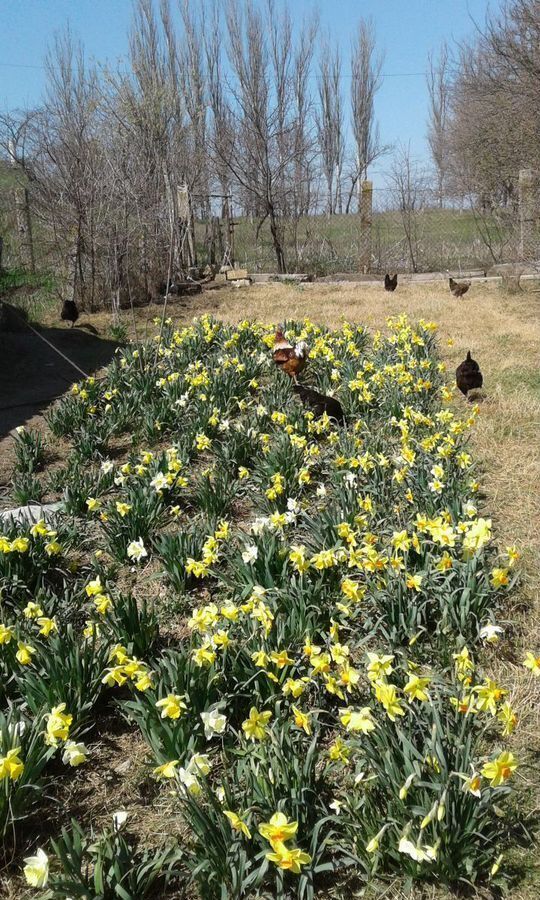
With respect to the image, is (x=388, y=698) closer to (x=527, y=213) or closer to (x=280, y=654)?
(x=280, y=654)

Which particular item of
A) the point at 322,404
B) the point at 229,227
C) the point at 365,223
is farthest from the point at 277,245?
the point at 322,404

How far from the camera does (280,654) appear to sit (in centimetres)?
224

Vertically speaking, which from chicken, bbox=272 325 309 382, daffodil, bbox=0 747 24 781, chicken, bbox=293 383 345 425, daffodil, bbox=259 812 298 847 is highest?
chicken, bbox=272 325 309 382

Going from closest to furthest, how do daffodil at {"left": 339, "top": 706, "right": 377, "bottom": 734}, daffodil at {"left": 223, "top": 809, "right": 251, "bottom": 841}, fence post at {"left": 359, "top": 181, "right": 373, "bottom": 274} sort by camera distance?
daffodil at {"left": 223, "top": 809, "right": 251, "bottom": 841} < daffodil at {"left": 339, "top": 706, "right": 377, "bottom": 734} < fence post at {"left": 359, "top": 181, "right": 373, "bottom": 274}

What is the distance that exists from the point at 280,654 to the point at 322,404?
285cm

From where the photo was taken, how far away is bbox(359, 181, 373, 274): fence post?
14.2 meters

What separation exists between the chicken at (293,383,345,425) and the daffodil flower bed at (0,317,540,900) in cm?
11

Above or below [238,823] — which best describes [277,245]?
above

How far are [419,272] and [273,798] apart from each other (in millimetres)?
14205

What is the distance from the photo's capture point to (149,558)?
355 centimetres

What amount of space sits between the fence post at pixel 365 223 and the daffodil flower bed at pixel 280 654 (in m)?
10.4

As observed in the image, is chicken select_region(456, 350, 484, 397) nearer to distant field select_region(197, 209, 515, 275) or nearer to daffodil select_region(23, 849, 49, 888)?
daffodil select_region(23, 849, 49, 888)

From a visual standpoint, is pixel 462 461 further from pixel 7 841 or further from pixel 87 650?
pixel 7 841

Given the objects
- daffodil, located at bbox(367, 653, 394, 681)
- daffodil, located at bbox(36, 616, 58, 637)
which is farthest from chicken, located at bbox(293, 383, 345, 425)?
daffodil, located at bbox(367, 653, 394, 681)
